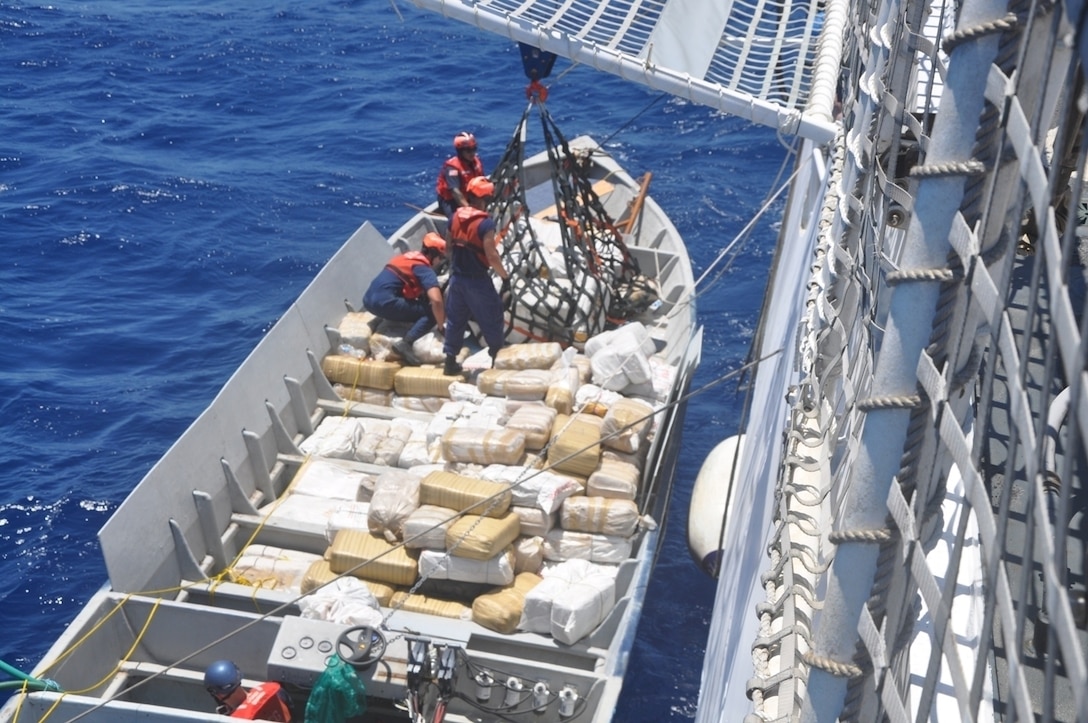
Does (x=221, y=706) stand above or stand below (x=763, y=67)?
below

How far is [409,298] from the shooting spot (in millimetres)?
12852

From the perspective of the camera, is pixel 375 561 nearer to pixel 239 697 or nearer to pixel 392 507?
pixel 392 507

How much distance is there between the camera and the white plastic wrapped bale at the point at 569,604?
30.2 feet

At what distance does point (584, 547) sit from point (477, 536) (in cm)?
106

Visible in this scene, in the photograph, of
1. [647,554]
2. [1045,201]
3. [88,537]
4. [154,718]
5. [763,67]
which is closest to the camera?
[1045,201]

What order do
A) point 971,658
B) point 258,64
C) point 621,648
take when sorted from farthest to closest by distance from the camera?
point 258,64, point 621,648, point 971,658

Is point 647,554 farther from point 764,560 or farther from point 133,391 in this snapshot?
point 133,391

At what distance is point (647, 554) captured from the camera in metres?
9.95

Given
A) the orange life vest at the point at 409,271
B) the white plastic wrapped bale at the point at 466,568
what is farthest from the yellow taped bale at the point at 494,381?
the white plastic wrapped bale at the point at 466,568

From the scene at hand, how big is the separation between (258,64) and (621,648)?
21.6 m

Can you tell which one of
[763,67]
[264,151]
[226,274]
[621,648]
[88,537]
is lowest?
[88,537]

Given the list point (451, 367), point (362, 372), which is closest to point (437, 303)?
point (451, 367)

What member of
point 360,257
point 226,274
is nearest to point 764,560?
point 360,257

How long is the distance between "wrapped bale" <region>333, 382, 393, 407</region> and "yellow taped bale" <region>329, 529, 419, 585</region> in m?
2.80
